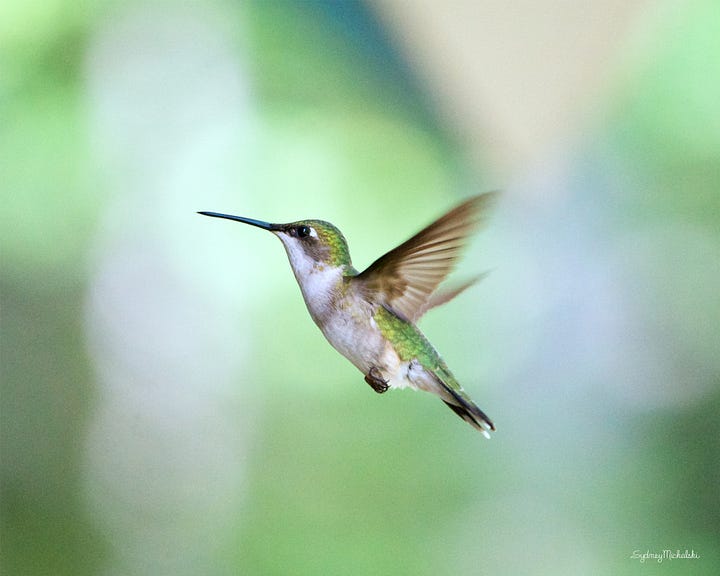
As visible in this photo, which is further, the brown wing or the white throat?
the white throat

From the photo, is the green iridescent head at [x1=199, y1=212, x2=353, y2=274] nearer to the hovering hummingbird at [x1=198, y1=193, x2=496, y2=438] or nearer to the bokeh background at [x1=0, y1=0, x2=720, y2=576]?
the hovering hummingbird at [x1=198, y1=193, x2=496, y2=438]

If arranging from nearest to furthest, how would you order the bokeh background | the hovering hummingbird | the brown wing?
the brown wing < the hovering hummingbird < the bokeh background

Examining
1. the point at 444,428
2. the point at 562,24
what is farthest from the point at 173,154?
the point at 562,24

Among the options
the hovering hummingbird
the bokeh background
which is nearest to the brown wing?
the hovering hummingbird

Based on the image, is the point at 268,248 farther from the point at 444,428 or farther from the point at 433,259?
the point at 433,259

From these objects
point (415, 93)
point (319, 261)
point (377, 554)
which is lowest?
point (319, 261)

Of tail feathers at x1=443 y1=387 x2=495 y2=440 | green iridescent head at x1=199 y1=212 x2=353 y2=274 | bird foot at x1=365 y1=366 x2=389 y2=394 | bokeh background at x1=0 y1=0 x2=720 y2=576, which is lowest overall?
bird foot at x1=365 y1=366 x2=389 y2=394

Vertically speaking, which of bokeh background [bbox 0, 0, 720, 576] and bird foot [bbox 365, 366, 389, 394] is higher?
bokeh background [bbox 0, 0, 720, 576]
